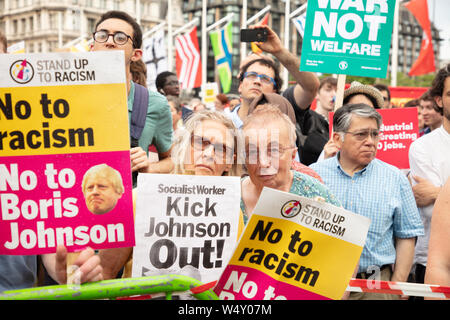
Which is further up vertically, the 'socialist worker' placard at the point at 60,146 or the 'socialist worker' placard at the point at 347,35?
the 'socialist worker' placard at the point at 347,35

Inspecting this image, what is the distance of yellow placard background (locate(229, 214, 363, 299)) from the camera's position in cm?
176

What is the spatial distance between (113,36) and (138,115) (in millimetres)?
448

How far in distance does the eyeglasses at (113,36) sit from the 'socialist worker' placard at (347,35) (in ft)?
5.68

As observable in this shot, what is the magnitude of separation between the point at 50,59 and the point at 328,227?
0.98 metres

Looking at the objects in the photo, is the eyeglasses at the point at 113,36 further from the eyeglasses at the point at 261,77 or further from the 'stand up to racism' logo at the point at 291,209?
the 'stand up to racism' logo at the point at 291,209

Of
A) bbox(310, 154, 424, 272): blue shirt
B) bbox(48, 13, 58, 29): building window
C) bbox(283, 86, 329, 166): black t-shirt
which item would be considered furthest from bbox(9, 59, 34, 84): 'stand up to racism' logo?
bbox(48, 13, 58, 29): building window

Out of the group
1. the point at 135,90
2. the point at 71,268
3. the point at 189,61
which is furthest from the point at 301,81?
the point at 189,61

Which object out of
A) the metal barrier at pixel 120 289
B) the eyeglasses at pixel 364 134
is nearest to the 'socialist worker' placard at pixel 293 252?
the metal barrier at pixel 120 289

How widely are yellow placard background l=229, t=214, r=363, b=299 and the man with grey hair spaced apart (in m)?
1.66

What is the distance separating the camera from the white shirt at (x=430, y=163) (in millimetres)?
3764

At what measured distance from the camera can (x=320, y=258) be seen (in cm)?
179

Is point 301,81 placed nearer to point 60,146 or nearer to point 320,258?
point 320,258
